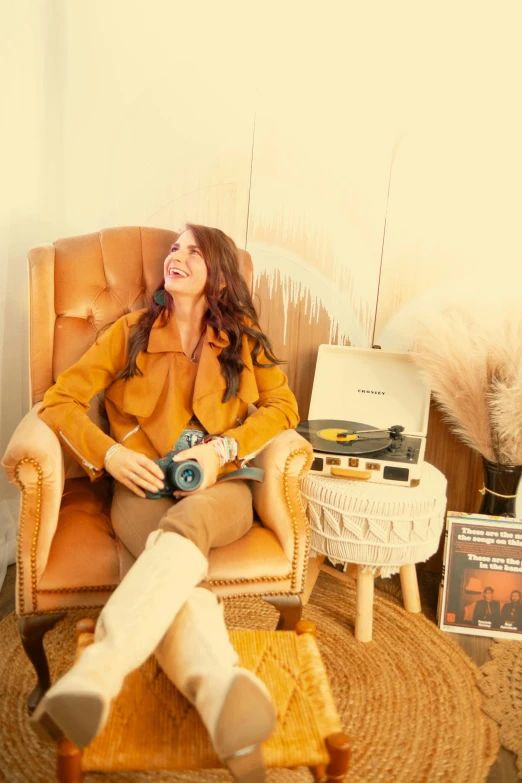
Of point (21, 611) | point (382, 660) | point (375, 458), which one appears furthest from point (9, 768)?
point (375, 458)

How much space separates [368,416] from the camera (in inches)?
82.9

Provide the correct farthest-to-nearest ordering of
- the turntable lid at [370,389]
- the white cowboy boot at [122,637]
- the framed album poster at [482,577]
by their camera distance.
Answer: the turntable lid at [370,389]
the framed album poster at [482,577]
the white cowboy boot at [122,637]

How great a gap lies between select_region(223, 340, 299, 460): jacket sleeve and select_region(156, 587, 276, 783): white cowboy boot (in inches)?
22.2

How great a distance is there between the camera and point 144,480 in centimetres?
149

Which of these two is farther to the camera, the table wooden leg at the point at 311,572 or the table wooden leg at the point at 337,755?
the table wooden leg at the point at 311,572

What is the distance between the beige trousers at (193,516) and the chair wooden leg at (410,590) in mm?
724

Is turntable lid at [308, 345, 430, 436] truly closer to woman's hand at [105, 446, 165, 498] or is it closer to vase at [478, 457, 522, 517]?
vase at [478, 457, 522, 517]

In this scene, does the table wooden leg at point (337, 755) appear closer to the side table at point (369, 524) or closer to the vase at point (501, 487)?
the side table at point (369, 524)

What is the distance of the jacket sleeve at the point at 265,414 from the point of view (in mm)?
1615

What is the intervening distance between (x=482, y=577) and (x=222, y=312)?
3.65 ft

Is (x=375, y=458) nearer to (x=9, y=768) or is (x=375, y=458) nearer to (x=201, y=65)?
(x=9, y=768)

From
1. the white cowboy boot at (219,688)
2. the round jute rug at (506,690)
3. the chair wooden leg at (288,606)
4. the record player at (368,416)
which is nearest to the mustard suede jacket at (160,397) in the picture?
the record player at (368,416)

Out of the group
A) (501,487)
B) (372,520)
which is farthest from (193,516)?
(501,487)

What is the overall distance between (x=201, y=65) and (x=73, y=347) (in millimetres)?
1114
